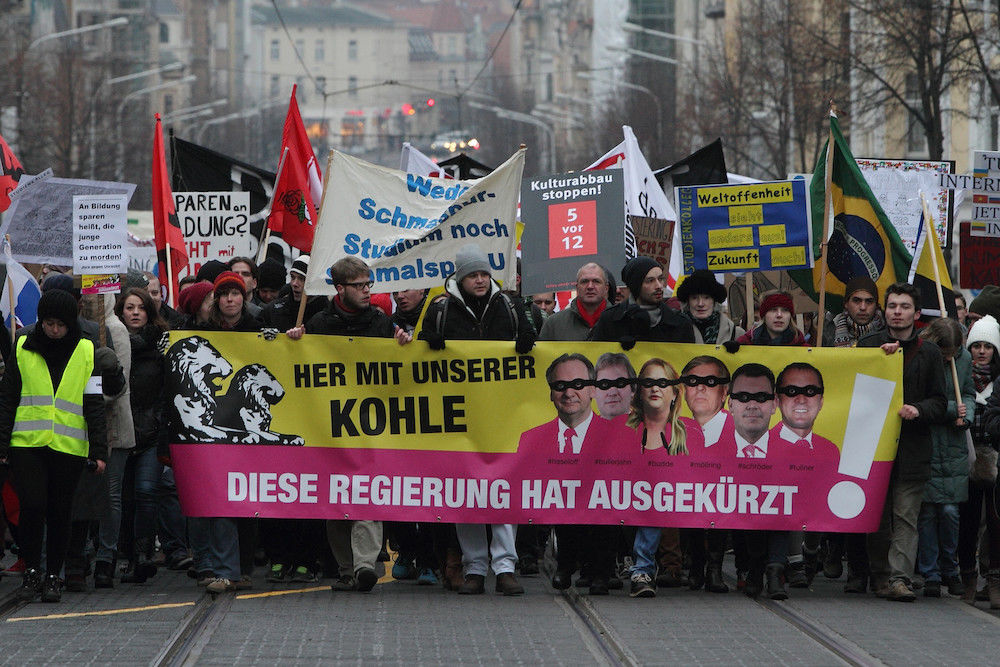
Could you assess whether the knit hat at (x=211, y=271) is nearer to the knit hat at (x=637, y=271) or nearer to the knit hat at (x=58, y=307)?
the knit hat at (x=58, y=307)

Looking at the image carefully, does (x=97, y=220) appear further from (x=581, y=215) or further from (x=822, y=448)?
(x=822, y=448)

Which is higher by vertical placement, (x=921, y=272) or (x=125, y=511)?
(x=921, y=272)

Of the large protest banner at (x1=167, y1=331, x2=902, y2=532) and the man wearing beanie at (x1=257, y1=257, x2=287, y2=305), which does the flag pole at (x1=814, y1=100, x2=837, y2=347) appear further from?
the man wearing beanie at (x1=257, y1=257, x2=287, y2=305)

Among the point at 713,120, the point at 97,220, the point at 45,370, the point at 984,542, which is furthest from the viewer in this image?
the point at 713,120

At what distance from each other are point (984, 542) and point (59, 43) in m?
53.6

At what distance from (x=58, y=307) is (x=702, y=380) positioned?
142 inches

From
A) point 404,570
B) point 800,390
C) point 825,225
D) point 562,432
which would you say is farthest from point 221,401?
point 825,225

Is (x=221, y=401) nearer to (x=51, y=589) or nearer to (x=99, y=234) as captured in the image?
(x=51, y=589)

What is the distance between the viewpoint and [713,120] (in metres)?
48.0

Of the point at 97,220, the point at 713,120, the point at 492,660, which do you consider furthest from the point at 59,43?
the point at 492,660

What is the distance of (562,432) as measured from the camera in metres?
10.5

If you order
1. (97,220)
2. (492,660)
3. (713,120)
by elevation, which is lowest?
(492,660)

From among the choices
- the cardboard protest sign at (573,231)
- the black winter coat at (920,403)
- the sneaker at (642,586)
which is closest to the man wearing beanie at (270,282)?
the cardboard protest sign at (573,231)

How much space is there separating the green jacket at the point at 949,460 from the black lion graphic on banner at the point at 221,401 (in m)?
3.57
